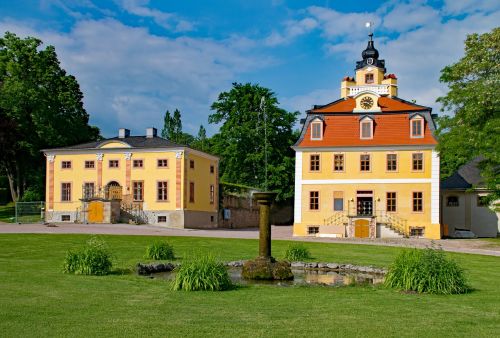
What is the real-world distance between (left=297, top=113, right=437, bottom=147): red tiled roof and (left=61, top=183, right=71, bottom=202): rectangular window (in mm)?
18239

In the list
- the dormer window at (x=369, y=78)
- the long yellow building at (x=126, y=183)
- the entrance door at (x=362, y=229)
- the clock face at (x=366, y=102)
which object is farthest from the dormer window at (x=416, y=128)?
the long yellow building at (x=126, y=183)

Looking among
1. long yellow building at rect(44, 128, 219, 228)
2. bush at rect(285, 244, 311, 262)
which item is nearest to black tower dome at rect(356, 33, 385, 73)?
long yellow building at rect(44, 128, 219, 228)

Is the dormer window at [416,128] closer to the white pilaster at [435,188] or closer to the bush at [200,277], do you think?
the white pilaster at [435,188]

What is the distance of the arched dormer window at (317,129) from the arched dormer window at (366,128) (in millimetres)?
2588

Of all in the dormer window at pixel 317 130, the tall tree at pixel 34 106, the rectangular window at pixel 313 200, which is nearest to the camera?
the rectangular window at pixel 313 200

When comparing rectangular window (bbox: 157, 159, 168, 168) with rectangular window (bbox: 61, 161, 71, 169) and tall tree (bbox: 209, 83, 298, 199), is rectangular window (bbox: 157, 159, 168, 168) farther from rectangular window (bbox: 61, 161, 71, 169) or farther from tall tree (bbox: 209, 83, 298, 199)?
tall tree (bbox: 209, 83, 298, 199)

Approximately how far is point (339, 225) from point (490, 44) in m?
14.3

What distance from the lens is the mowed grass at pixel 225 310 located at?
806 cm

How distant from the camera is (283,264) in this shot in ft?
48.2

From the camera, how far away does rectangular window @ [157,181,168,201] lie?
43.8 meters

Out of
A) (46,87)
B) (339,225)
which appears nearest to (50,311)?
(339,225)

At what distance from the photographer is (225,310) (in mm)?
9531

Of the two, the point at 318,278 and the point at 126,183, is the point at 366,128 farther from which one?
the point at 318,278

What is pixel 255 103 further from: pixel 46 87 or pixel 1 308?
pixel 1 308
